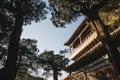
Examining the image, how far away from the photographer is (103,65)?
43.0 feet

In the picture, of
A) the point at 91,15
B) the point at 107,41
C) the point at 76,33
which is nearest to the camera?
the point at 107,41

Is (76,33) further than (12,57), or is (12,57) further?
(76,33)

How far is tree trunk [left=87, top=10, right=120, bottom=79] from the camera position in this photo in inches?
297

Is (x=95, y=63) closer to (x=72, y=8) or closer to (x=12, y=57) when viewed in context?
(x=72, y=8)

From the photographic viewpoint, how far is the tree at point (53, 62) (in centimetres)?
4423

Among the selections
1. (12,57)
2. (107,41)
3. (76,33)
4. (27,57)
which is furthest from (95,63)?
(27,57)

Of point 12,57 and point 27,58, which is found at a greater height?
point 27,58

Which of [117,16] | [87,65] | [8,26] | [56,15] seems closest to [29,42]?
[8,26]

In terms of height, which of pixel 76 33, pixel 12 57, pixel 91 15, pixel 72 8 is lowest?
pixel 12 57

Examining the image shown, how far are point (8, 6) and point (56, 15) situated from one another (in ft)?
12.4

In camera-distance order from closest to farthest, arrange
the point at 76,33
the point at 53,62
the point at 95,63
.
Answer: the point at 95,63 → the point at 76,33 → the point at 53,62

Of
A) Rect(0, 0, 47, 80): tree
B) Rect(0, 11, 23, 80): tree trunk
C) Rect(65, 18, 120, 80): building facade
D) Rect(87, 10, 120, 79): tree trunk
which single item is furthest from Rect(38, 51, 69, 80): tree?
Rect(87, 10, 120, 79): tree trunk

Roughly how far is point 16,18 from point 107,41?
5694 millimetres

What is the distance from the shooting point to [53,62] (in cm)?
4500
